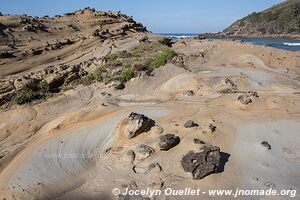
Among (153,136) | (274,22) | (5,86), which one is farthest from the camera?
(274,22)

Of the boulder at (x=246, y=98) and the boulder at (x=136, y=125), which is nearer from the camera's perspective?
the boulder at (x=136, y=125)

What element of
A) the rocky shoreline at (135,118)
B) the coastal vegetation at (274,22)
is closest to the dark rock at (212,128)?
the rocky shoreline at (135,118)

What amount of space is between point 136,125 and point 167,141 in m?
0.87

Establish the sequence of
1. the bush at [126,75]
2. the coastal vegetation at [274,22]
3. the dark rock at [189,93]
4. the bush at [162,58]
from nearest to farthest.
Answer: the dark rock at [189,93] → the bush at [126,75] → the bush at [162,58] → the coastal vegetation at [274,22]

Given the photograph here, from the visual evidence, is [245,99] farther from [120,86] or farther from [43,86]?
[43,86]

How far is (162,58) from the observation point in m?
12.7

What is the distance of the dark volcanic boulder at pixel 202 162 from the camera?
263 inches

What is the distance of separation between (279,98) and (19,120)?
6435mm

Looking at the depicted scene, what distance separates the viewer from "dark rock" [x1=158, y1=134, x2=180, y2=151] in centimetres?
746

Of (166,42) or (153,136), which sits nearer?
(153,136)

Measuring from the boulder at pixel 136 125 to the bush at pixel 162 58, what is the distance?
422 centimetres

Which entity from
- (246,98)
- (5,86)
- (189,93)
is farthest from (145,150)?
(5,86)

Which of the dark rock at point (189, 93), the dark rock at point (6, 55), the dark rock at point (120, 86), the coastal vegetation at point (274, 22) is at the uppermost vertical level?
the dark rock at point (6, 55)

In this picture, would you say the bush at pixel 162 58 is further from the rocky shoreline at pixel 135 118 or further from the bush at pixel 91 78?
the bush at pixel 91 78
